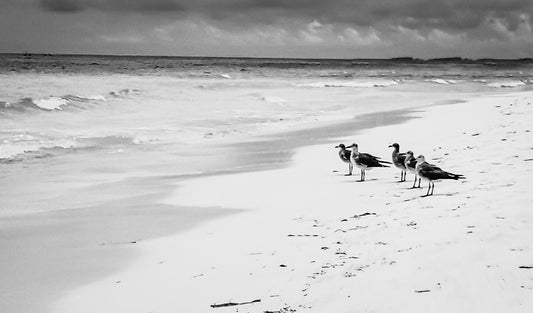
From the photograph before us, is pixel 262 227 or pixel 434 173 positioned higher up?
pixel 434 173

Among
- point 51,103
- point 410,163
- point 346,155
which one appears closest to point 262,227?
point 410,163

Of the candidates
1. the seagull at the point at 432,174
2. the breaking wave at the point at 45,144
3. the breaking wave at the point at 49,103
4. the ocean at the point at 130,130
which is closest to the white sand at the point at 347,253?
the seagull at the point at 432,174

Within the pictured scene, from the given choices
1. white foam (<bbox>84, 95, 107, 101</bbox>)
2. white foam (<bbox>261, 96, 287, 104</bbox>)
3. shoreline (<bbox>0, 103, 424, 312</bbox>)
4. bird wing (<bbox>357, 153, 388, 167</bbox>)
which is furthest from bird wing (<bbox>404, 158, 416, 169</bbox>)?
white foam (<bbox>261, 96, 287, 104</bbox>)

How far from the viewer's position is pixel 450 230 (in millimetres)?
6031

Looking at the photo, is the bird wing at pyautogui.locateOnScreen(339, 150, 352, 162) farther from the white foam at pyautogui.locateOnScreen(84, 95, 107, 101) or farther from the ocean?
the white foam at pyautogui.locateOnScreen(84, 95, 107, 101)

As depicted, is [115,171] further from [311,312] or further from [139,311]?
[311,312]

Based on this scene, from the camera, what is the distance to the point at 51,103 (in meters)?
26.6

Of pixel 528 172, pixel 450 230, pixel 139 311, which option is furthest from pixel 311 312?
pixel 528 172

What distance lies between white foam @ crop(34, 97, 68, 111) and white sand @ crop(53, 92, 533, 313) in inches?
697

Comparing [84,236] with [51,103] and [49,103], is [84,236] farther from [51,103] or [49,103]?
[51,103]

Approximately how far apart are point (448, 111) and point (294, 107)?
8.21 m

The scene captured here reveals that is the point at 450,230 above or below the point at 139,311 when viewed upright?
above

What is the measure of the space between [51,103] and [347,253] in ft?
76.2

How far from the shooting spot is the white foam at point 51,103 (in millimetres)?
25906
